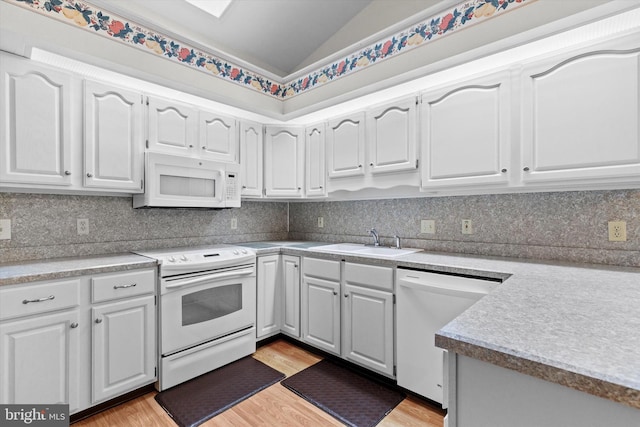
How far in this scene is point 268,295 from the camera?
2736 mm

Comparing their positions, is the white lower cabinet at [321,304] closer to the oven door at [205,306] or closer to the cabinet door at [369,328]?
the cabinet door at [369,328]

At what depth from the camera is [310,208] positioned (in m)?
3.45

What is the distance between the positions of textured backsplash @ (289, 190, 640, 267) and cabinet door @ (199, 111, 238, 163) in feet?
4.19

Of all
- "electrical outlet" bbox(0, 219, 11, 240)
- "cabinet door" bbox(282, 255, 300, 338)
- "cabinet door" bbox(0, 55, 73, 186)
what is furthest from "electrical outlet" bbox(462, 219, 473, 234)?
"electrical outlet" bbox(0, 219, 11, 240)

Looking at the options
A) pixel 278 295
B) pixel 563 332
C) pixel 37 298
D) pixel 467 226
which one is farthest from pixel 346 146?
pixel 37 298

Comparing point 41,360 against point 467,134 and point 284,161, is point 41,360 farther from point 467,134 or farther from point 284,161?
point 467,134

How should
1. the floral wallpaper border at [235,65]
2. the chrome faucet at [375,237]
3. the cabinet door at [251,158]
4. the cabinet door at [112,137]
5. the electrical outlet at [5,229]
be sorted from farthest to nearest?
the cabinet door at [251,158] → the chrome faucet at [375,237] → the cabinet door at [112,137] → the electrical outlet at [5,229] → the floral wallpaper border at [235,65]

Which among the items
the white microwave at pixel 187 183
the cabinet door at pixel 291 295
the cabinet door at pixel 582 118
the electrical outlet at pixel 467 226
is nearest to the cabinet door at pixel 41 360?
the white microwave at pixel 187 183

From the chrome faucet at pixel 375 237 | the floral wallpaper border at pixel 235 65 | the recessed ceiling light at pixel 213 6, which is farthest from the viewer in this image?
the chrome faucet at pixel 375 237

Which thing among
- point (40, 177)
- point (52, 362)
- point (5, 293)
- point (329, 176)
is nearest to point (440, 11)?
point (329, 176)

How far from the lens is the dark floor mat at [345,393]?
1.84m

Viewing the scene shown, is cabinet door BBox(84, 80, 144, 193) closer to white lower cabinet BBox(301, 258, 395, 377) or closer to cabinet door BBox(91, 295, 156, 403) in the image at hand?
cabinet door BBox(91, 295, 156, 403)

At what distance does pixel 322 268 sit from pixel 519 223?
143 cm

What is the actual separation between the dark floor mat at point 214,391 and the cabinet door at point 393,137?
1.80 meters
